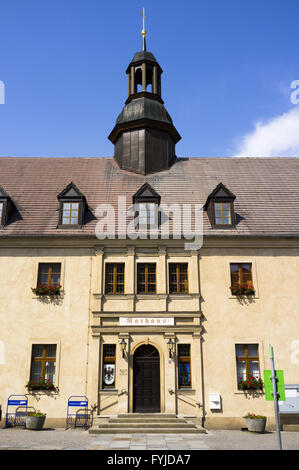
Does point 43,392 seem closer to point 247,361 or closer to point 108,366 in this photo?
point 108,366

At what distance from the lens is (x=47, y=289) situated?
19438 millimetres

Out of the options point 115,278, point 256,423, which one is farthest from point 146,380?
point 256,423

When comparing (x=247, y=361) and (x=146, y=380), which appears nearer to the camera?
(x=146, y=380)

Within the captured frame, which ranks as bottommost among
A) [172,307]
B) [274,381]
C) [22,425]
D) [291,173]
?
[22,425]

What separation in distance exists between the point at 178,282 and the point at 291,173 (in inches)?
440

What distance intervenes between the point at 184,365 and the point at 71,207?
9864mm

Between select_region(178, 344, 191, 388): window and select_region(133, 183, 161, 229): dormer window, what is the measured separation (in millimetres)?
6362

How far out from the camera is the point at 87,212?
2167cm

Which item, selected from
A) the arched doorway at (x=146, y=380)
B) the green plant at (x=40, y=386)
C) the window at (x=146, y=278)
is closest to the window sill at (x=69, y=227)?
the window at (x=146, y=278)

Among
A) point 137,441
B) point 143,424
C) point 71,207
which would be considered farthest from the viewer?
point 71,207

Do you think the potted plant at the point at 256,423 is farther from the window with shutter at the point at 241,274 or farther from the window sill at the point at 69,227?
the window sill at the point at 69,227
